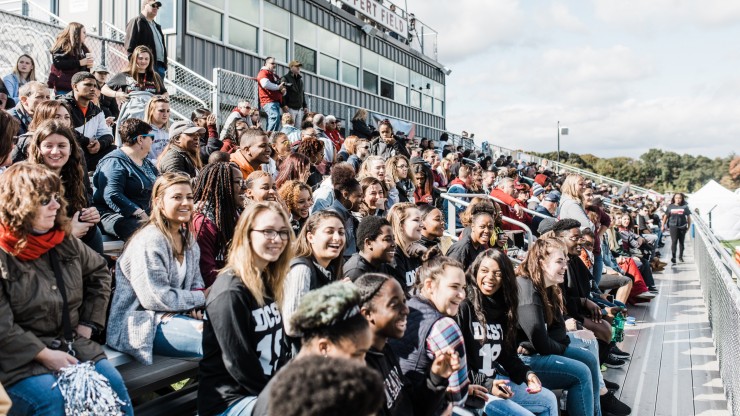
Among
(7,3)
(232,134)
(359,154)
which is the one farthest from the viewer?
(7,3)

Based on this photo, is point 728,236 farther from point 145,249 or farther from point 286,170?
point 145,249

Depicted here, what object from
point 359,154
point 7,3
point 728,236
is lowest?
point 728,236

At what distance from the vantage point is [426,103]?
81.1 ft

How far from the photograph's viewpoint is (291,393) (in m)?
1.38

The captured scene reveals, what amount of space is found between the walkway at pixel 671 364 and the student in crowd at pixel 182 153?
4623 millimetres

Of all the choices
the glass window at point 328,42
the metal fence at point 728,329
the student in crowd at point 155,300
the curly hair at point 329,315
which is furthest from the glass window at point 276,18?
the curly hair at point 329,315

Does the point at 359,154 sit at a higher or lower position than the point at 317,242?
higher

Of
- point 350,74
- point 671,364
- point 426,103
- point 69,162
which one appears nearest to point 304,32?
point 350,74

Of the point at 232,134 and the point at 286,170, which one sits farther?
the point at 232,134

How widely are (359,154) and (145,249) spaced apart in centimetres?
627

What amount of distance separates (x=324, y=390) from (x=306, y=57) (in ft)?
51.7

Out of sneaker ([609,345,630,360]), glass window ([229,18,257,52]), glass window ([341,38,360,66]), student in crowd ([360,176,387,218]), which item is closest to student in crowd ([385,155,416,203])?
student in crowd ([360,176,387,218])

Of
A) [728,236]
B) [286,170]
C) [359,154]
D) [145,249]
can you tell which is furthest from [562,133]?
[145,249]

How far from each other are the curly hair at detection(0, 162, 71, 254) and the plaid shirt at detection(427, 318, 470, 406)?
6.40 feet
